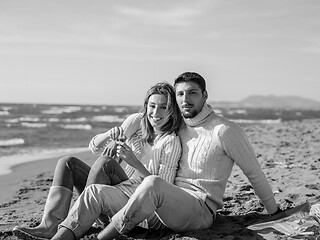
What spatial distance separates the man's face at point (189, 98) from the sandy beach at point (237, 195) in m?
1.02

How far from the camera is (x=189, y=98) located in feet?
13.1

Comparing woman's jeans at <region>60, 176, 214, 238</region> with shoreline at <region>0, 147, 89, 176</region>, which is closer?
woman's jeans at <region>60, 176, 214, 238</region>

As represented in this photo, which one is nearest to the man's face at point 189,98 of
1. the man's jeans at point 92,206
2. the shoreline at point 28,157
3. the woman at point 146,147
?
the woman at point 146,147

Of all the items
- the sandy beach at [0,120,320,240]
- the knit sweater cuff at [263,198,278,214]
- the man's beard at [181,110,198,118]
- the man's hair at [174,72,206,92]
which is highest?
the man's hair at [174,72,206,92]

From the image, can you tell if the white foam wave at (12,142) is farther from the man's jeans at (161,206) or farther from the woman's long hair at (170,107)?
the man's jeans at (161,206)

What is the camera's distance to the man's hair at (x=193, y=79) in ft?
13.1

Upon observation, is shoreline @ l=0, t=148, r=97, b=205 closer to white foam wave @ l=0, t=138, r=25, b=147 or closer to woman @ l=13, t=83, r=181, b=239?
white foam wave @ l=0, t=138, r=25, b=147

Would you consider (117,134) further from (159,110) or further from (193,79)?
(193,79)

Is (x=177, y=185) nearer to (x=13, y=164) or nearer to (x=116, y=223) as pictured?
(x=116, y=223)

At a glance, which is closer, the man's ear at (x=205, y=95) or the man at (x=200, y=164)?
the man at (x=200, y=164)

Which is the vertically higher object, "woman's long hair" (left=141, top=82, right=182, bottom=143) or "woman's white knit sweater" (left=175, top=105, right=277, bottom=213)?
"woman's long hair" (left=141, top=82, right=182, bottom=143)

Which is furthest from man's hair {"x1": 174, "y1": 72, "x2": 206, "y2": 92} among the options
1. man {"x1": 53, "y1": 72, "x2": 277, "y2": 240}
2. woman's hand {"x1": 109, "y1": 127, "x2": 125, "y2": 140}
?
woman's hand {"x1": 109, "y1": 127, "x2": 125, "y2": 140}

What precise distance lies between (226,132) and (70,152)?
8.91 metres

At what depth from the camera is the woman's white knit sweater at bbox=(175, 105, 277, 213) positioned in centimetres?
388
